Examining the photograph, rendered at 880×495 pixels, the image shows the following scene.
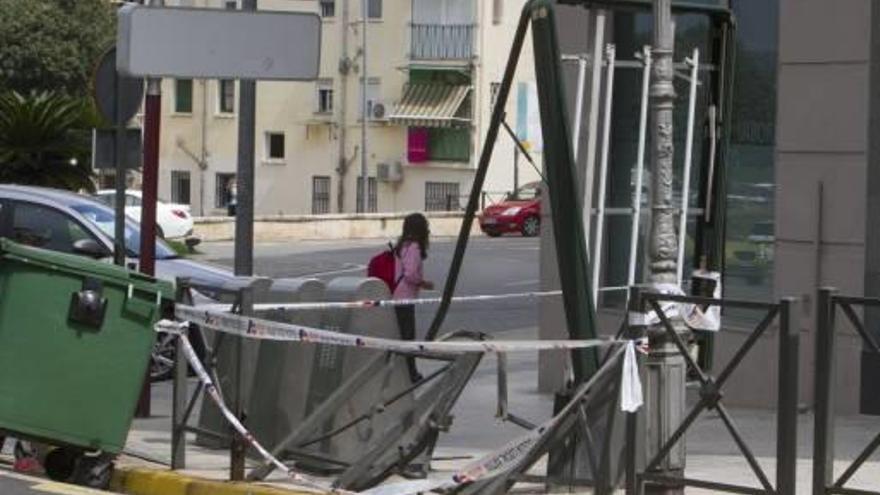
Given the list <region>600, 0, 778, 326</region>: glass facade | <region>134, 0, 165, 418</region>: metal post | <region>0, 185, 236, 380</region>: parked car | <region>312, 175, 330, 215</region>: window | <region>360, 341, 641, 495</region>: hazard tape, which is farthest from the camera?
<region>312, 175, 330, 215</region>: window

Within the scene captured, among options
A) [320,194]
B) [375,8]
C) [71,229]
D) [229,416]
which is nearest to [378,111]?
[375,8]

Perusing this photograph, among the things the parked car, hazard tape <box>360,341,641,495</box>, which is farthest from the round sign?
hazard tape <box>360,341,641,495</box>

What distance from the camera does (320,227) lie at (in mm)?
45188

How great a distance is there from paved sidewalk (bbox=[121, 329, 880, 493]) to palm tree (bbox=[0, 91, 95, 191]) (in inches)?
497

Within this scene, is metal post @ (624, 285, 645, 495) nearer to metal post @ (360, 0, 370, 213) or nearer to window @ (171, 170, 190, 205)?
metal post @ (360, 0, 370, 213)

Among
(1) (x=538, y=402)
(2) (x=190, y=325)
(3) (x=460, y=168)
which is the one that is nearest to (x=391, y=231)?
(3) (x=460, y=168)

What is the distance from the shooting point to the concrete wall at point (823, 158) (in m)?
12.1

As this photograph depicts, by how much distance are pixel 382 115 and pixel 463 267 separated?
80.9 ft

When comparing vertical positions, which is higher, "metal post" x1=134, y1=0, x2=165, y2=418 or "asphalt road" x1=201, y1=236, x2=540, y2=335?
"metal post" x1=134, y1=0, x2=165, y2=418

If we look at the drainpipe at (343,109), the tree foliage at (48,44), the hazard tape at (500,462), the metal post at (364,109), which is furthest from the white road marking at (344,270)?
the tree foliage at (48,44)

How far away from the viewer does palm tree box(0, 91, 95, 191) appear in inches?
1021

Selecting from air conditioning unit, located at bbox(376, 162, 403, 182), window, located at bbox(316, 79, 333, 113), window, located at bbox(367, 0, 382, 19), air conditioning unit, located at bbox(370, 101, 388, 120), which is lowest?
air conditioning unit, located at bbox(376, 162, 403, 182)

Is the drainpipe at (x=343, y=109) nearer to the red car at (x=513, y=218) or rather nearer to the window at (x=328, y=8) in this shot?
the window at (x=328, y=8)

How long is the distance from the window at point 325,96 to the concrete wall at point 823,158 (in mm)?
44718
